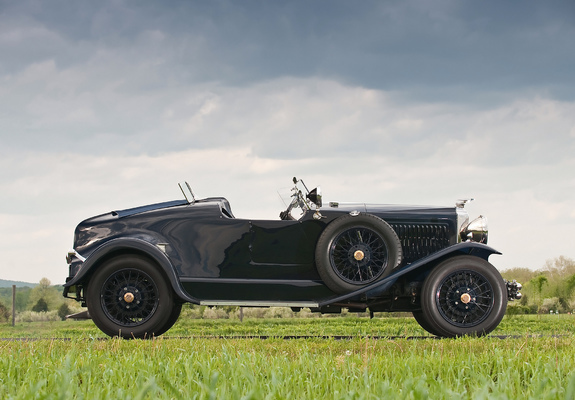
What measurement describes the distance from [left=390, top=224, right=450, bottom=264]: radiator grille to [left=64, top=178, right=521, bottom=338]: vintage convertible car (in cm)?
27

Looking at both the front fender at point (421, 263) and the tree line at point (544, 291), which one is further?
the tree line at point (544, 291)

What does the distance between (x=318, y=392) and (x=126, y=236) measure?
4.18 m

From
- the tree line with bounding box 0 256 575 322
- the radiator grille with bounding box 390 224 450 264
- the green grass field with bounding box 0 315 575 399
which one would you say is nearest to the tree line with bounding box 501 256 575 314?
the tree line with bounding box 0 256 575 322

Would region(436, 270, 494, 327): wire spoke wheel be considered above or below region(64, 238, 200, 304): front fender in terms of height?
below

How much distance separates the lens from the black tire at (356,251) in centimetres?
588

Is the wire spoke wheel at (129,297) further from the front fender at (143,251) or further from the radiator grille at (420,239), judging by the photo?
the radiator grille at (420,239)

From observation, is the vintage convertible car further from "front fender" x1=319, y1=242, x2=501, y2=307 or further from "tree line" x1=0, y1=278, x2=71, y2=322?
"tree line" x1=0, y1=278, x2=71, y2=322

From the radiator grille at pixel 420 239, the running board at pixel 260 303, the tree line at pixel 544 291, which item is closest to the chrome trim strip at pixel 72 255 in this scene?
the running board at pixel 260 303

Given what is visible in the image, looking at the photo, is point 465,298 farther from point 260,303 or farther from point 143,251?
point 143,251

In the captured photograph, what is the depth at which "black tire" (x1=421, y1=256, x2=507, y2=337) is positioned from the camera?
5.86m

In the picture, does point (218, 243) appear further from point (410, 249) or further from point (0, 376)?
point (0, 376)

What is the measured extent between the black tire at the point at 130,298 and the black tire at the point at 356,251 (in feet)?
6.02

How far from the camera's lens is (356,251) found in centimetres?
591

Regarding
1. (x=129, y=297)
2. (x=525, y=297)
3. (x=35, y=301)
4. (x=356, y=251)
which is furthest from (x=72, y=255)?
(x=525, y=297)
